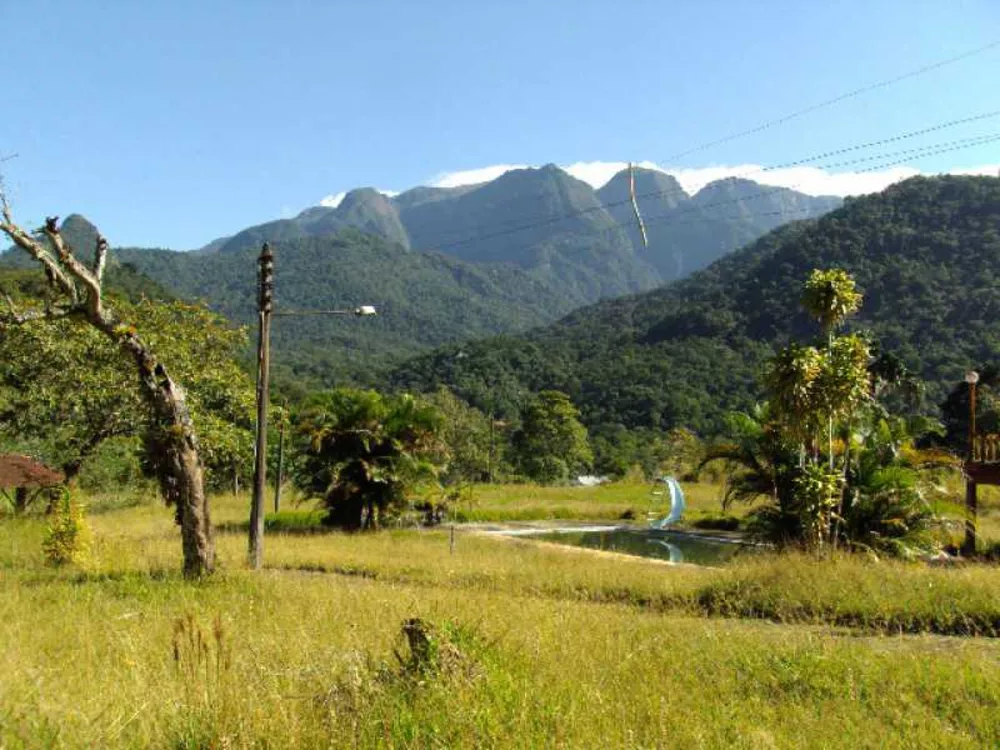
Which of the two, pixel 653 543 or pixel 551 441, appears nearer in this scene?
pixel 653 543

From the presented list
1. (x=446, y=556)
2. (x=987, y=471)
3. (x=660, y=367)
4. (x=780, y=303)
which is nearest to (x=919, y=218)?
(x=780, y=303)

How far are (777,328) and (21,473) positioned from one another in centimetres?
7207

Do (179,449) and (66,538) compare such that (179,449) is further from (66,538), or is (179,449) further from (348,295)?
(348,295)

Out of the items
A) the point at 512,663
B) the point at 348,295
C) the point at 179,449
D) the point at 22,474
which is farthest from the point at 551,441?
the point at 348,295

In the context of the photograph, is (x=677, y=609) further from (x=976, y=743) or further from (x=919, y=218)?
(x=919, y=218)

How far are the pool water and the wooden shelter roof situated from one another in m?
13.6

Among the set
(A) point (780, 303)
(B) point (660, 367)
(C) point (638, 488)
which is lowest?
(C) point (638, 488)

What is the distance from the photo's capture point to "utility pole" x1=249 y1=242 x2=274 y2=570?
1442cm

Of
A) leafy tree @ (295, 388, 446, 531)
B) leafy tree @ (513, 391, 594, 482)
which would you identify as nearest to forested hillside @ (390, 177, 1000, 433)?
leafy tree @ (513, 391, 594, 482)

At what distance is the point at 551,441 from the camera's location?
2320 inches

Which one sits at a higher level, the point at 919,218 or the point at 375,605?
the point at 919,218

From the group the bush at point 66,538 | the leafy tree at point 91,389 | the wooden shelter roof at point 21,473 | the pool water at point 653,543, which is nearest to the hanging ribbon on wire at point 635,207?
the bush at point 66,538

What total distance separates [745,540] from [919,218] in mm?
76113

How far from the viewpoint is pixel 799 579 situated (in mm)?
10508
